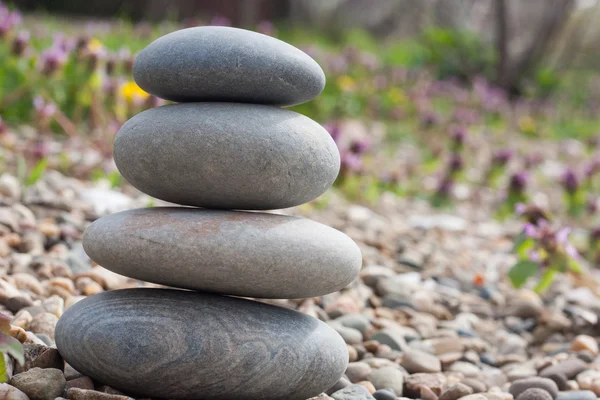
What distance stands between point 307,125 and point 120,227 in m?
0.59

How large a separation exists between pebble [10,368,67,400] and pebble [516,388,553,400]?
1.38 m

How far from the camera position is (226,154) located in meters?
2.01

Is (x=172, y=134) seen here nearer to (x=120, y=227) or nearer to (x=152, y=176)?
(x=152, y=176)

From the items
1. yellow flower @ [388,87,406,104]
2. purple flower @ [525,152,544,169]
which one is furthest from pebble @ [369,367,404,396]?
yellow flower @ [388,87,406,104]

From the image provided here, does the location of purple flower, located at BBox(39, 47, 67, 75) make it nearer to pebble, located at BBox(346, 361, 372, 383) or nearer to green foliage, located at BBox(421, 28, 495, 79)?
pebble, located at BBox(346, 361, 372, 383)

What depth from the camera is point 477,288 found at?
385 cm

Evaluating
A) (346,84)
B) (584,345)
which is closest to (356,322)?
(584,345)

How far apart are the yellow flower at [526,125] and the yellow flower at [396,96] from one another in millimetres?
1370

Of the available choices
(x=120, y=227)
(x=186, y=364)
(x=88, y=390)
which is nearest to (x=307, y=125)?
(x=120, y=227)

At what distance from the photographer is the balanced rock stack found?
1924 millimetres

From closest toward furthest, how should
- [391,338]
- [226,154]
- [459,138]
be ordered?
1. [226,154]
2. [391,338]
3. [459,138]

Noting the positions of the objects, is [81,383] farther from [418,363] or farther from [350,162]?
[350,162]

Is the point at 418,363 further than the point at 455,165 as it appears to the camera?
No

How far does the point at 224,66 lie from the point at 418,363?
48.8 inches
